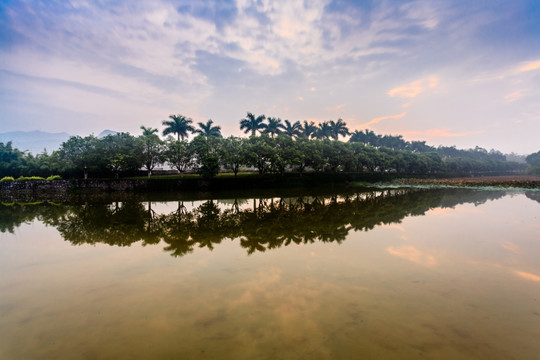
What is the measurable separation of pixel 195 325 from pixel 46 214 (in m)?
21.2

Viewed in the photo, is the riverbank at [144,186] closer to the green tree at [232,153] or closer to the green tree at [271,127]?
the green tree at [232,153]

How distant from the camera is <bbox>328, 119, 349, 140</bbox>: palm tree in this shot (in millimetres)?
82250

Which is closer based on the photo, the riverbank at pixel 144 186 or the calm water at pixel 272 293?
the calm water at pixel 272 293

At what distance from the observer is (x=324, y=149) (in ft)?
177

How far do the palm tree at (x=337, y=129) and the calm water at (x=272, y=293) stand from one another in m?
69.8

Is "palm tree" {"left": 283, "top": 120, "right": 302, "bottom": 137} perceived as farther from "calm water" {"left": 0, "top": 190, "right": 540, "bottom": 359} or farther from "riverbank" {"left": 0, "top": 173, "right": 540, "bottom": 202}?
"calm water" {"left": 0, "top": 190, "right": 540, "bottom": 359}

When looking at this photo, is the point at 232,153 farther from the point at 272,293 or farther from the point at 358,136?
the point at 358,136

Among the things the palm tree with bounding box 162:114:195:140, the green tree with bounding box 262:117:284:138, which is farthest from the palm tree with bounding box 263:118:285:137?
the palm tree with bounding box 162:114:195:140

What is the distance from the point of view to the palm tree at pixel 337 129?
8225 centimetres

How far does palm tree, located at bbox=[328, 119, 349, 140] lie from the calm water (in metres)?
69.8

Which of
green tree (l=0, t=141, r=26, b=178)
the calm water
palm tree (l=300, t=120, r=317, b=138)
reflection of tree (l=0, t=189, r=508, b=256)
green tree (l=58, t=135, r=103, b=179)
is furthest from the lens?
palm tree (l=300, t=120, r=317, b=138)

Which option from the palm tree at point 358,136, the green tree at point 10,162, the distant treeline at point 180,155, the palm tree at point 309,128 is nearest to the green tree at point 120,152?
the distant treeline at point 180,155

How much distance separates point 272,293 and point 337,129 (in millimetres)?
80951

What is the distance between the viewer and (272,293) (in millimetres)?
7328
